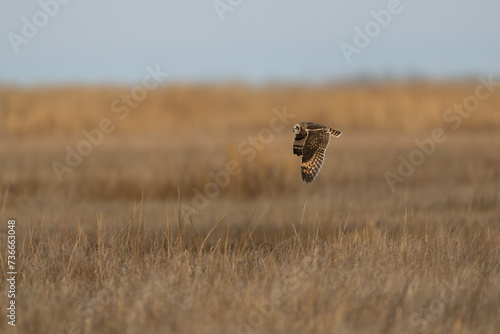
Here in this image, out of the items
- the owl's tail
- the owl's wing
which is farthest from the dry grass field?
the owl's tail

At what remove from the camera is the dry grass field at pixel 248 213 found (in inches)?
160

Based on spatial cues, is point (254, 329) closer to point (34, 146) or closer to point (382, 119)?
point (34, 146)

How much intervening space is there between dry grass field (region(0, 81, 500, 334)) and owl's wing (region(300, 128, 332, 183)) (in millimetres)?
776

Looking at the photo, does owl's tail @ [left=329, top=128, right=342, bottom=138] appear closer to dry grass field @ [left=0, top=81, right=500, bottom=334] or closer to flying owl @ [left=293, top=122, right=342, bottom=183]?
flying owl @ [left=293, top=122, right=342, bottom=183]

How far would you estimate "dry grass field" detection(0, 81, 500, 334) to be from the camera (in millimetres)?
4055

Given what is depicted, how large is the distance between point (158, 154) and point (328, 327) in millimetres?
10152

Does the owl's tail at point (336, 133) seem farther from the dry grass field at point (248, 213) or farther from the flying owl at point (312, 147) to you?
the dry grass field at point (248, 213)

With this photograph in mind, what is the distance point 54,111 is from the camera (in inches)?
728

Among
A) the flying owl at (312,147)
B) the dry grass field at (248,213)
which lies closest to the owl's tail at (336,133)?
the flying owl at (312,147)

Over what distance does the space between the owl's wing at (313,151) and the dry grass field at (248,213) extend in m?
0.78

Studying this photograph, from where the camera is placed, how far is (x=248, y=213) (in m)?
8.47

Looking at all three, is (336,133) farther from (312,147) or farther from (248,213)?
(248,213)

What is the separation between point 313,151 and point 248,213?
15.2 ft

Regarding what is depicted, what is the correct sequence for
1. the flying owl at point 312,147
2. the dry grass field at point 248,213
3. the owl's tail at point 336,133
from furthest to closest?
the dry grass field at point 248,213 → the flying owl at point 312,147 → the owl's tail at point 336,133
